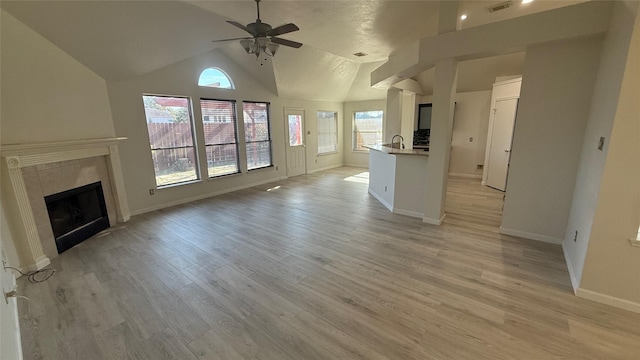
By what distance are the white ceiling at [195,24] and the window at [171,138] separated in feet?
2.34

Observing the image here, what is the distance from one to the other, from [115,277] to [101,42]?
9.89 ft

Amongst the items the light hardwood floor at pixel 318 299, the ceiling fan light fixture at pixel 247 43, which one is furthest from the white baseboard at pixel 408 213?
the ceiling fan light fixture at pixel 247 43

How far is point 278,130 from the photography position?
23.4 ft

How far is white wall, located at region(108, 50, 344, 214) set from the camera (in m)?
4.32

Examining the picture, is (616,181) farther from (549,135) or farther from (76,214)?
(76,214)

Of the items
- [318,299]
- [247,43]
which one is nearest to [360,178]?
[247,43]

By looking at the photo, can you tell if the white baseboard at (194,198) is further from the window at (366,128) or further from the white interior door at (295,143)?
the window at (366,128)

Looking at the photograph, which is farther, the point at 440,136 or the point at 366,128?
the point at 366,128

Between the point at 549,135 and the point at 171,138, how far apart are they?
19.9 feet

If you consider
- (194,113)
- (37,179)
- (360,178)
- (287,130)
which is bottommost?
(360,178)

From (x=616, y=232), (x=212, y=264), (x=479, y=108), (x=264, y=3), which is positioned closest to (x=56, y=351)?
(x=212, y=264)

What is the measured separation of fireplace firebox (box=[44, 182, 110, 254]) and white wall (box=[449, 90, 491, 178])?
7985mm

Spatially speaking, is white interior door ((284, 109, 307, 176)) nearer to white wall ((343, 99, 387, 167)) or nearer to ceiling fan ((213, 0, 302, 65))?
white wall ((343, 99, 387, 167))

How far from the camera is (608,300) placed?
216cm
